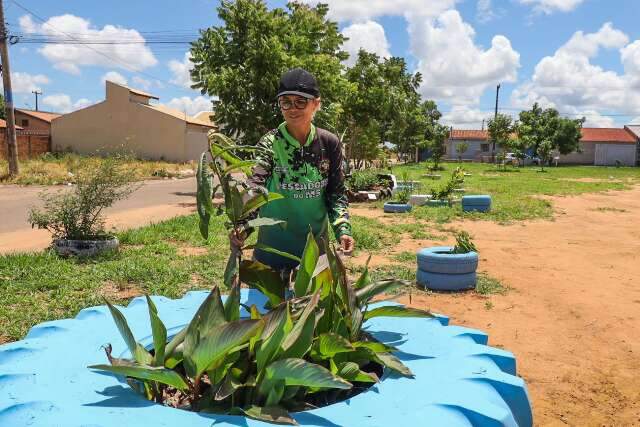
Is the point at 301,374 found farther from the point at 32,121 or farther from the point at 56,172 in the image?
the point at 32,121

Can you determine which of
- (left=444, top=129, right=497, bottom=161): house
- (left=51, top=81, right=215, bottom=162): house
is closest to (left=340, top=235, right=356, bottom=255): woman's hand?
(left=51, top=81, right=215, bottom=162): house

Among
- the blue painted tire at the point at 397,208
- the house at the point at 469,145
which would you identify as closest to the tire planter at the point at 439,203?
the blue painted tire at the point at 397,208

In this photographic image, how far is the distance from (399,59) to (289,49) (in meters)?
17.8

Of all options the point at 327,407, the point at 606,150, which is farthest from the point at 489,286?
the point at 606,150

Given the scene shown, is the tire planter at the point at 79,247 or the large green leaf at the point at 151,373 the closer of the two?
the large green leaf at the point at 151,373

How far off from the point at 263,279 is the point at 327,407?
527mm

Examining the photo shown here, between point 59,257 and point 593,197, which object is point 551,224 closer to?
point 593,197

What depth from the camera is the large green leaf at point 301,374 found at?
1.35 m

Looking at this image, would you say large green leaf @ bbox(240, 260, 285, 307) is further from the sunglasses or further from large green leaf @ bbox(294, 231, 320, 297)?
the sunglasses

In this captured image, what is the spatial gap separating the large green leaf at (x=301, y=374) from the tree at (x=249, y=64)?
12.1 m

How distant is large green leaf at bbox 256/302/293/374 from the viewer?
4.70ft

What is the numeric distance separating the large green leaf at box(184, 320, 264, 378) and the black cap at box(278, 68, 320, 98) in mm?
1192

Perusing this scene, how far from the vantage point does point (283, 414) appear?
136 centimetres

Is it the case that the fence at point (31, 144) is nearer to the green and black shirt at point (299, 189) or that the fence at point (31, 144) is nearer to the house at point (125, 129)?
the house at point (125, 129)
